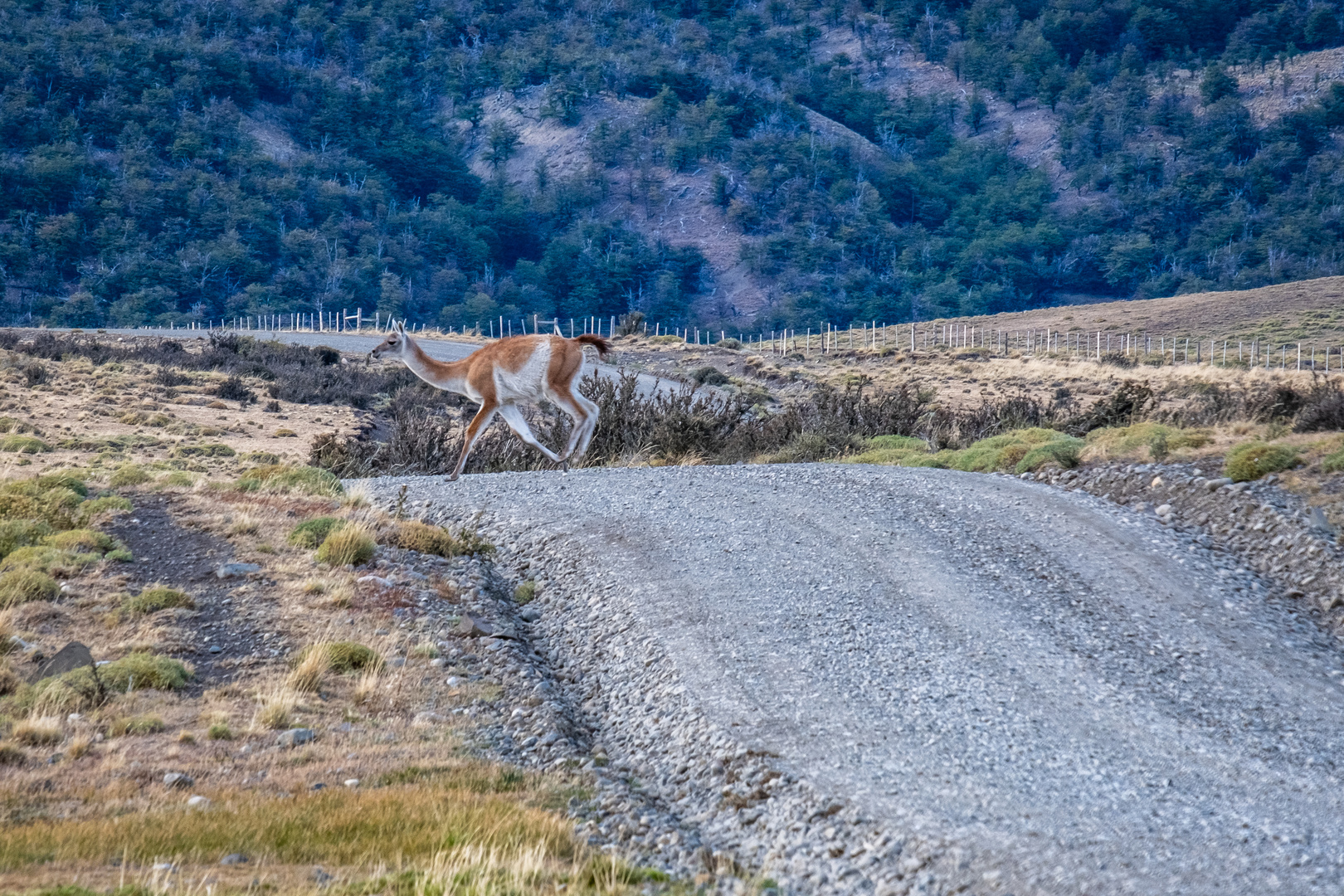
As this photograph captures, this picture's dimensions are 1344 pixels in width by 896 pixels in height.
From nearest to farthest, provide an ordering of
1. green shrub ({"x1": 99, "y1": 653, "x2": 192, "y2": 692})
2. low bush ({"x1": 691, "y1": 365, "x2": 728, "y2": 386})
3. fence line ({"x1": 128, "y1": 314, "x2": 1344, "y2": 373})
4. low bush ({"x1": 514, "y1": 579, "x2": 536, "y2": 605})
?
green shrub ({"x1": 99, "y1": 653, "x2": 192, "y2": 692}), low bush ({"x1": 514, "y1": 579, "x2": 536, "y2": 605}), low bush ({"x1": 691, "y1": 365, "x2": 728, "y2": 386}), fence line ({"x1": 128, "y1": 314, "x2": 1344, "y2": 373})

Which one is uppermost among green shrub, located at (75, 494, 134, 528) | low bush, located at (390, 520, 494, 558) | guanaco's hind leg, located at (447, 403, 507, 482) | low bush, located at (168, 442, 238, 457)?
guanaco's hind leg, located at (447, 403, 507, 482)

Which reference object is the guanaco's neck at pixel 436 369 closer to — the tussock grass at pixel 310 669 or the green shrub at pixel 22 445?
the green shrub at pixel 22 445

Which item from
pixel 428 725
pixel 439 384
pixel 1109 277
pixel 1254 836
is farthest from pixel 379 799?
pixel 1109 277

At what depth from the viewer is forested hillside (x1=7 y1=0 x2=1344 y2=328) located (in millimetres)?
97938

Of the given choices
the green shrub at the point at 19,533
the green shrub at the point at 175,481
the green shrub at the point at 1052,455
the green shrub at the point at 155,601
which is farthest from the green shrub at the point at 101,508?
the green shrub at the point at 1052,455

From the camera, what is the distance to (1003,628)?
8430 mm

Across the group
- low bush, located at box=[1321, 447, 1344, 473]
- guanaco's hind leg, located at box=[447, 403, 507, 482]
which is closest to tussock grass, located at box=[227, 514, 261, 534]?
guanaco's hind leg, located at box=[447, 403, 507, 482]

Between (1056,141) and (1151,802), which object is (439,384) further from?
(1056,141)

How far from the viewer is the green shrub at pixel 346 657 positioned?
8398mm

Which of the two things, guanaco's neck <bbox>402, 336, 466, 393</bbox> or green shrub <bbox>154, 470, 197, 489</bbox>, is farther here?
guanaco's neck <bbox>402, 336, 466, 393</bbox>

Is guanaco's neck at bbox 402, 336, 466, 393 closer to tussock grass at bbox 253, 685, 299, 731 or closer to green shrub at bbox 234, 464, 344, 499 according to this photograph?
green shrub at bbox 234, 464, 344, 499

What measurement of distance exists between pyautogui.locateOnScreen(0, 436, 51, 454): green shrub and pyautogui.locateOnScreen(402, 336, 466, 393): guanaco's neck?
261 inches

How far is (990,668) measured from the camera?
302 inches

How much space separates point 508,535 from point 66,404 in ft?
59.3
